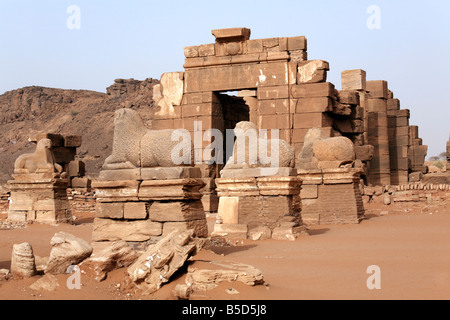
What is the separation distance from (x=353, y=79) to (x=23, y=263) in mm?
17250

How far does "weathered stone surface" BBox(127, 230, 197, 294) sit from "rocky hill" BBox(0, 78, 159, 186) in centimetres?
3470

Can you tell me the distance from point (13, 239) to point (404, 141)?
59.0ft

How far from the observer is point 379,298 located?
17.3 ft

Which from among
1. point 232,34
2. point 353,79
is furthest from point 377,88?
point 232,34

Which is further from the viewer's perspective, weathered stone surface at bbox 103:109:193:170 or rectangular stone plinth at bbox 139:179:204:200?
weathered stone surface at bbox 103:109:193:170

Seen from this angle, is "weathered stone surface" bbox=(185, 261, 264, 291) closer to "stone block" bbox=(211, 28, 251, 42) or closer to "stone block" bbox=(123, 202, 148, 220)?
"stone block" bbox=(123, 202, 148, 220)

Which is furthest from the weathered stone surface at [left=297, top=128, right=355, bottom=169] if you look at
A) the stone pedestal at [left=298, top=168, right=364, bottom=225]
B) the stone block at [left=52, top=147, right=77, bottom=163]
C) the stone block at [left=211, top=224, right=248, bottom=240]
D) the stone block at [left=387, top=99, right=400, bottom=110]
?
the stone block at [left=387, top=99, right=400, bottom=110]

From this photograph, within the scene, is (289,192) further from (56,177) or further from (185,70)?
(185,70)

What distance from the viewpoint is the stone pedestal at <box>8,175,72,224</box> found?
14.9 m

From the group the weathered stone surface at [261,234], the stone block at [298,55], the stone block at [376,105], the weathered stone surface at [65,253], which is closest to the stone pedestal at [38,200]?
the weathered stone surface at [261,234]

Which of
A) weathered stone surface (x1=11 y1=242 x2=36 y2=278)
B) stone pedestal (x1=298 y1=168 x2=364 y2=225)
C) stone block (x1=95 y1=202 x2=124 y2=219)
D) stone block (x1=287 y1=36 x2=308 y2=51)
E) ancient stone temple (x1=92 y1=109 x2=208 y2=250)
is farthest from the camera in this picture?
stone block (x1=287 y1=36 x2=308 y2=51)

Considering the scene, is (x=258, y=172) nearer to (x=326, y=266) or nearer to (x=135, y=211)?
(x=135, y=211)

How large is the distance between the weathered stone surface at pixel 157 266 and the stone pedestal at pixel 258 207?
4542 millimetres
